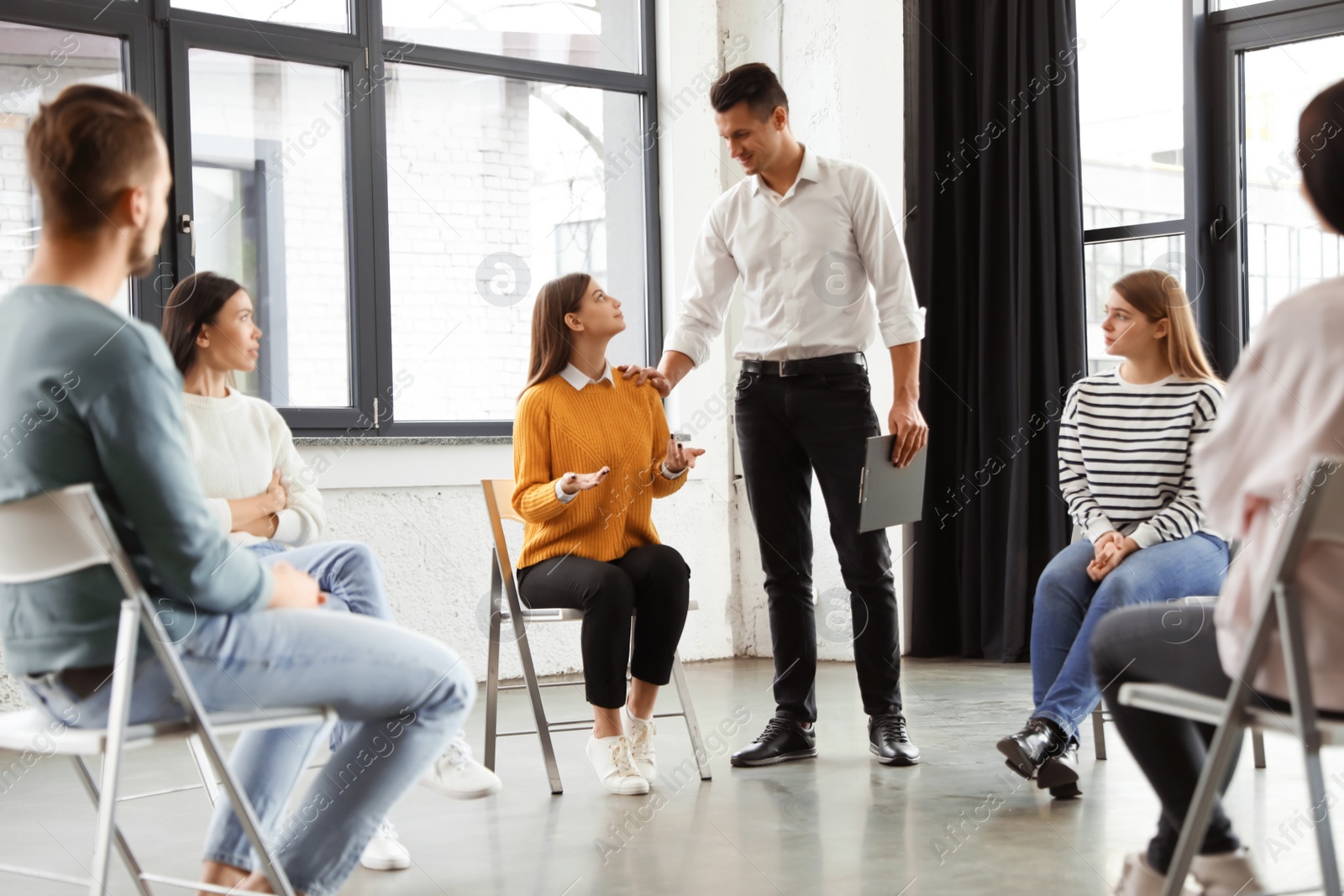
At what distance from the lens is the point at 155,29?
12.1ft

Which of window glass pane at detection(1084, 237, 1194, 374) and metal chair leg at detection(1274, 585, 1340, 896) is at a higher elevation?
window glass pane at detection(1084, 237, 1194, 374)

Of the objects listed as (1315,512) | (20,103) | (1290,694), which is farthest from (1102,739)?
(20,103)

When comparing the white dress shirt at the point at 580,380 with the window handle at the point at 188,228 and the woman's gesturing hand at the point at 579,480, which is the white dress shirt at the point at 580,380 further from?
the window handle at the point at 188,228

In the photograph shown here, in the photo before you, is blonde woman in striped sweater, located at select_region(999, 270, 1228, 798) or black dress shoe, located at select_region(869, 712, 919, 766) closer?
blonde woman in striped sweater, located at select_region(999, 270, 1228, 798)

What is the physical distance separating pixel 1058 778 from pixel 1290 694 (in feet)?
4.09

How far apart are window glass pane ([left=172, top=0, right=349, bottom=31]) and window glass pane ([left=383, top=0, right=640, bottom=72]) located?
0.51ft

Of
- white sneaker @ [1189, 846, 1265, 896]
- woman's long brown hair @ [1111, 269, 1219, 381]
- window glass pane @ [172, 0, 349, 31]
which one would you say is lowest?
white sneaker @ [1189, 846, 1265, 896]

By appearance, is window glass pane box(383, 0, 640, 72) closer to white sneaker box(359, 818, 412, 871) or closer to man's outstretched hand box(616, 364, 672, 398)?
man's outstretched hand box(616, 364, 672, 398)

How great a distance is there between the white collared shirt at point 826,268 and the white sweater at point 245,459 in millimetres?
1078

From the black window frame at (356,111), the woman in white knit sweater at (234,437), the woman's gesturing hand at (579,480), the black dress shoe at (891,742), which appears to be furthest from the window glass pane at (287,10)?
the black dress shoe at (891,742)

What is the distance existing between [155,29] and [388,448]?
139 centimetres

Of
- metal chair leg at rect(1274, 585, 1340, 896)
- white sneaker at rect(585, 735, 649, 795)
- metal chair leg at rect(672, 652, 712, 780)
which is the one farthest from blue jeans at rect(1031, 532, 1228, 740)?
metal chair leg at rect(1274, 585, 1340, 896)

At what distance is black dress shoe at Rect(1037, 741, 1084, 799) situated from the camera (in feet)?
8.25

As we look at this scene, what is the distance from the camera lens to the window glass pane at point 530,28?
425cm
